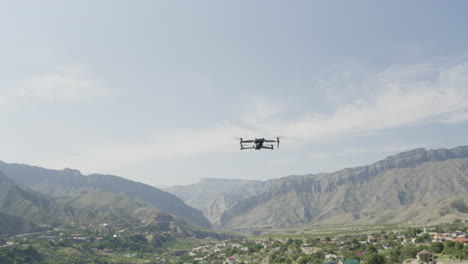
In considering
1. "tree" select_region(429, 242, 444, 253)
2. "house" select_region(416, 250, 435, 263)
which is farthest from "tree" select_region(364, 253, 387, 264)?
"tree" select_region(429, 242, 444, 253)

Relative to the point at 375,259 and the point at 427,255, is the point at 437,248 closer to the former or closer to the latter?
the point at 427,255

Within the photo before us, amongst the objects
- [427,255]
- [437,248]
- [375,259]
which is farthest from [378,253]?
[427,255]

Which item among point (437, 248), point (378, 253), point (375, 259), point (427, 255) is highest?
point (427, 255)

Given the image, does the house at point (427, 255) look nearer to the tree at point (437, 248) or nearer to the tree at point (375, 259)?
the tree at point (437, 248)

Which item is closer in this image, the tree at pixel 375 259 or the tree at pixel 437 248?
the tree at pixel 375 259

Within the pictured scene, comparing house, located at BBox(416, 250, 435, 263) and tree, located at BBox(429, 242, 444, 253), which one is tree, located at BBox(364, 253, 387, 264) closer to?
house, located at BBox(416, 250, 435, 263)

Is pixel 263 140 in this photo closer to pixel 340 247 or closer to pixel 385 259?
pixel 385 259

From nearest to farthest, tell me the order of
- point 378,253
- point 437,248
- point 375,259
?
point 375,259
point 437,248
point 378,253

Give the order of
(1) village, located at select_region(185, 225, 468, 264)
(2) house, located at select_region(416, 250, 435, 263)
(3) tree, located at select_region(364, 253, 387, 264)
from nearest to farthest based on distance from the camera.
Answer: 1. (2) house, located at select_region(416, 250, 435, 263)
2. (1) village, located at select_region(185, 225, 468, 264)
3. (3) tree, located at select_region(364, 253, 387, 264)

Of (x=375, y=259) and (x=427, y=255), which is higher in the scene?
(x=427, y=255)

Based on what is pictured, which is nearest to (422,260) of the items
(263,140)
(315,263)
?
(315,263)

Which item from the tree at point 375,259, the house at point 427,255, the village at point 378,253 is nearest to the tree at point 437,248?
the village at point 378,253

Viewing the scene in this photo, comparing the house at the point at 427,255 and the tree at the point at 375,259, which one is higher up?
the house at the point at 427,255
